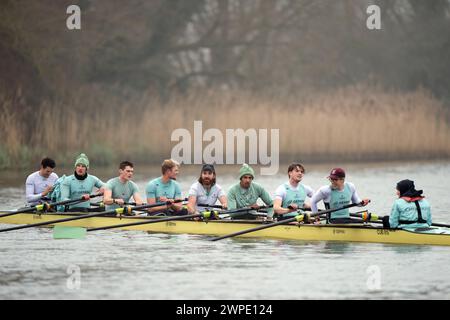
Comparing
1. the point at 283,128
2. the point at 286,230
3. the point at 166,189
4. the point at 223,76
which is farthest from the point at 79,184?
the point at 223,76

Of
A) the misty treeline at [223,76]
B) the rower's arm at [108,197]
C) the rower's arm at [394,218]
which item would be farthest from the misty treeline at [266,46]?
the rower's arm at [394,218]

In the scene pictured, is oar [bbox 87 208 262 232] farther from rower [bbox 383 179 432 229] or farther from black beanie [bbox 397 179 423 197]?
black beanie [bbox 397 179 423 197]

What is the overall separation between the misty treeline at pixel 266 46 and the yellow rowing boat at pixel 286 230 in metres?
19.9

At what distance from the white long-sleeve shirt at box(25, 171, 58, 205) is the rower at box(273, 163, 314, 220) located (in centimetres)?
475

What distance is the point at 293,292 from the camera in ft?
44.1

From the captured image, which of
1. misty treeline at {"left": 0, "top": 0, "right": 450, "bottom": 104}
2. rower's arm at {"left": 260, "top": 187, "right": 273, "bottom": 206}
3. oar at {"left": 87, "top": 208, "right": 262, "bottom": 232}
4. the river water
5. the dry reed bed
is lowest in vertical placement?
the river water

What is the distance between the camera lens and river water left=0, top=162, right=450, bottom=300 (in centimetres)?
1344

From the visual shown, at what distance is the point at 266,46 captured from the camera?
44.1 meters

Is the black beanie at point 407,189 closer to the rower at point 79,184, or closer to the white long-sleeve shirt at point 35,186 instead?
the rower at point 79,184

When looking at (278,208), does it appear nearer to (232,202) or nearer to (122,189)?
(232,202)

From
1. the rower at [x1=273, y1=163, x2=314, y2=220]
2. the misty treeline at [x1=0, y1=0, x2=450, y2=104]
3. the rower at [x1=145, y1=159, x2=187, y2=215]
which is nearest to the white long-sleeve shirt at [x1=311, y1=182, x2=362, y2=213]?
the rower at [x1=273, y1=163, x2=314, y2=220]

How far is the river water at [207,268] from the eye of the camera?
44.1 feet

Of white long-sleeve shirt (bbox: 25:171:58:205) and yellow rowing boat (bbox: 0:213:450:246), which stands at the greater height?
white long-sleeve shirt (bbox: 25:171:58:205)
